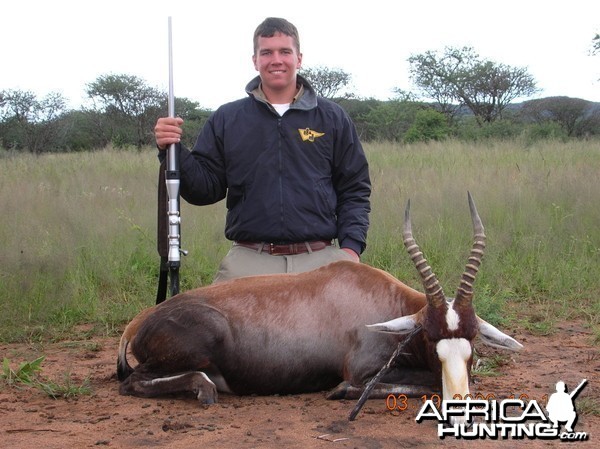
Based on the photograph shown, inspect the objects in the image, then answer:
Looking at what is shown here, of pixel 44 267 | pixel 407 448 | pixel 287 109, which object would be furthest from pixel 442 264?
pixel 407 448

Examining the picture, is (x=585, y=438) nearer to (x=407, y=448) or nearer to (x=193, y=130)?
(x=407, y=448)

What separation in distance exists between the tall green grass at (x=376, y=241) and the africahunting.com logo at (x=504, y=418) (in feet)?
7.71

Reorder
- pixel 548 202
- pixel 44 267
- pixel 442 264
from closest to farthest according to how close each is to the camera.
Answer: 1. pixel 44 267
2. pixel 442 264
3. pixel 548 202

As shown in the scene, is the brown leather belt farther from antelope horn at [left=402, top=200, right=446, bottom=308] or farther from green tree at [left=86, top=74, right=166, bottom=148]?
green tree at [left=86, top=74, right=166, bottom=148]

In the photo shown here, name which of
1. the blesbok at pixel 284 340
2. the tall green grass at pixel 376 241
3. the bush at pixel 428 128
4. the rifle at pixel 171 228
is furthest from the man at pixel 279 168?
the bush at pixel 428 128

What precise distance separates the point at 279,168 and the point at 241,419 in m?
1.92

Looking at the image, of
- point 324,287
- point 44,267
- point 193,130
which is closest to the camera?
point 324,287

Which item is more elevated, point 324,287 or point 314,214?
point 314,214

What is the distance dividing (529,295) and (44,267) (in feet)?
14.7

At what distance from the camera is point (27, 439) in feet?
13.3

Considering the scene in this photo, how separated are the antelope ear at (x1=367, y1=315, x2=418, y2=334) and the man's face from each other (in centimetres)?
201

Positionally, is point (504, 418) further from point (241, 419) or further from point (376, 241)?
point (376, 241)

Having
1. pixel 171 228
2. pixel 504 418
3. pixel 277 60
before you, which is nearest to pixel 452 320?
pixel 504 418

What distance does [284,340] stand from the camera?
486 centimetres
